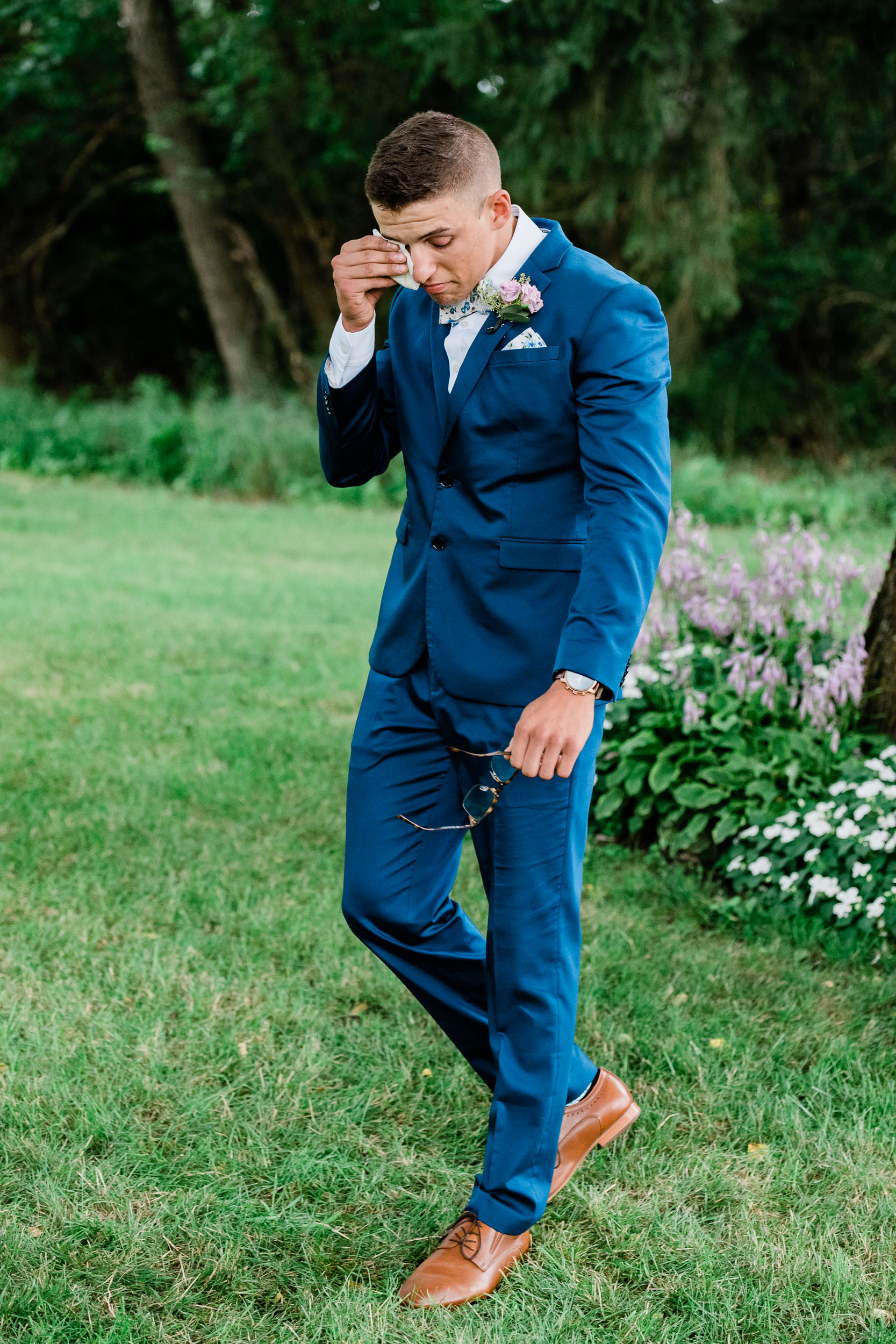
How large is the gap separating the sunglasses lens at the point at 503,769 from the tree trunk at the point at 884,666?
8.43ft

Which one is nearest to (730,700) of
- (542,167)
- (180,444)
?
(542,167)

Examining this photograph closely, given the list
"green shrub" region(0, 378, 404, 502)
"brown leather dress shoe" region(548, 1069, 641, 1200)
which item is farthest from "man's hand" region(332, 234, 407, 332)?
"green shrub" region(0, 378, 404, 502)

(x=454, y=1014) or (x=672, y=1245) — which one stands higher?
(x=454, y=1014)

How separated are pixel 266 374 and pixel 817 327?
8.31m

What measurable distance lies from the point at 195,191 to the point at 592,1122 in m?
16.4

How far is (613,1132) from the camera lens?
9.50 feet

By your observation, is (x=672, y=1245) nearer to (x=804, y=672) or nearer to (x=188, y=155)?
(x=804, y=672)

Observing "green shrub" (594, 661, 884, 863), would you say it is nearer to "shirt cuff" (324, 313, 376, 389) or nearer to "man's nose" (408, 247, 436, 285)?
"shirt cuff" (324, 313, 376, 389)

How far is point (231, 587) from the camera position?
9.25 m

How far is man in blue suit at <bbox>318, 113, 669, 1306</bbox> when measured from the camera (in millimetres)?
2213

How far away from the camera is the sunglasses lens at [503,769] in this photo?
2379mm

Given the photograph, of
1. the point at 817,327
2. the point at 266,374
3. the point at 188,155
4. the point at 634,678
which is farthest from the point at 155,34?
the point at 634,678

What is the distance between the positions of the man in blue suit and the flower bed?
6.04 feet

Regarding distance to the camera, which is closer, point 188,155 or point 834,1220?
point 834,1220
